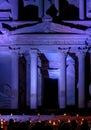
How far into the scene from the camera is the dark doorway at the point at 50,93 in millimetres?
39341

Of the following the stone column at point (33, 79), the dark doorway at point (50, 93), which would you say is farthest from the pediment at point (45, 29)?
the dark doorway at point (50, 93)

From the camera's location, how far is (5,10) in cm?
3903

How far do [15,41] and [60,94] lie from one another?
5747 millimetres

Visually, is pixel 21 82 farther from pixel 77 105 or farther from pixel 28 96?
pixel 77 105

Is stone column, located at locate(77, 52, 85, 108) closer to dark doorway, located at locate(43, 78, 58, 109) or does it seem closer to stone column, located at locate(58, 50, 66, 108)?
stone column, located at locate(58, 50, 66, 108)

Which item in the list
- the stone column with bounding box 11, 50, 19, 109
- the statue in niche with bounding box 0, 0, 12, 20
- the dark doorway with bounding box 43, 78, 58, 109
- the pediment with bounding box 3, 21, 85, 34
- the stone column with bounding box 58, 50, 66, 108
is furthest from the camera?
the dark doorway with bounding box 43, 78, 58, 109

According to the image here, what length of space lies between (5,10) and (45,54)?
5.25 metres

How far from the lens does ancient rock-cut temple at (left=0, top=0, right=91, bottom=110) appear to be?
120 ft

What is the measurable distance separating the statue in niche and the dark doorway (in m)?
6.43

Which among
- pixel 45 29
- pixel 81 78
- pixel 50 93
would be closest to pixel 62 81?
pixel 81 78

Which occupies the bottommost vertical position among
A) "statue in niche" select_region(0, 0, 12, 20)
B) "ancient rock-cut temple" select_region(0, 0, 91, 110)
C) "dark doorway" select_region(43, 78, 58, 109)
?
"dark doorway" select_region(43, 78, 58, 109)

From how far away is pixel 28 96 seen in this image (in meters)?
38.5

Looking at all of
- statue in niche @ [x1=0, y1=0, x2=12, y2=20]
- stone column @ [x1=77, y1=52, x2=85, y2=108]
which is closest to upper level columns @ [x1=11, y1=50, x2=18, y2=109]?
statue in niche @ [x1=0, y1=0, x2=12, y2=20]

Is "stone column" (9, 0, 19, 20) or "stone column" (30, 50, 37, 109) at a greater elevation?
"stone column" (9, 0, 19, 20)
